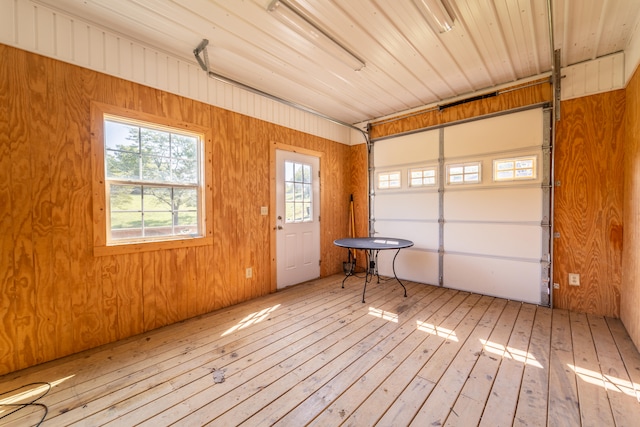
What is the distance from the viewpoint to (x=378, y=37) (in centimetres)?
251

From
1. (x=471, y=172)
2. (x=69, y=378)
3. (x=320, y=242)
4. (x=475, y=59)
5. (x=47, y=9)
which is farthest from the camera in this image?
(x=320, y=242)

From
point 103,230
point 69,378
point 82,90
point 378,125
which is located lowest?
point 69,378

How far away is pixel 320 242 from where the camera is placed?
4637mm

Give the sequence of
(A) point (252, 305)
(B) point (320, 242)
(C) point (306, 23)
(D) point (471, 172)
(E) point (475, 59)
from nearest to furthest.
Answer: (C) point (306, 23) → (E) point (475, 59) → (A) point (252, 305) → (D) point (471, 172) → (B) point (320, 242)

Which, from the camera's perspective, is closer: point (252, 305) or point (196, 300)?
point (196, 300)

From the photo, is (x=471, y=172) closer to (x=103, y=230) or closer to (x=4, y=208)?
(x=103, y=230)

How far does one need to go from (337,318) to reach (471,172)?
275cm

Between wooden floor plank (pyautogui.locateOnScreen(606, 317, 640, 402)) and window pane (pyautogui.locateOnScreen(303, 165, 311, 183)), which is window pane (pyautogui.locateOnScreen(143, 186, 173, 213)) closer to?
window pane (pyautogui.locateOnScreen(303, 165, 311, 183))

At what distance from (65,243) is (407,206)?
4235 mm

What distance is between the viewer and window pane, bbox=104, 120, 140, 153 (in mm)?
2467

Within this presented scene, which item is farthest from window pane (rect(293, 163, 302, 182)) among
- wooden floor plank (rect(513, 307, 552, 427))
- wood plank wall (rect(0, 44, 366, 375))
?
wooden floor plank (rect(513, 307, 552, 427))

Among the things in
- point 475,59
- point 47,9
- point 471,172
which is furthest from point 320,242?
point 47,9

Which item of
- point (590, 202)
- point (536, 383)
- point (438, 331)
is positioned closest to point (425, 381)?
point (536, 383)

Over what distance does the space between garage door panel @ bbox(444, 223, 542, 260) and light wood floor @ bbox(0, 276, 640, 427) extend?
0.80 m
